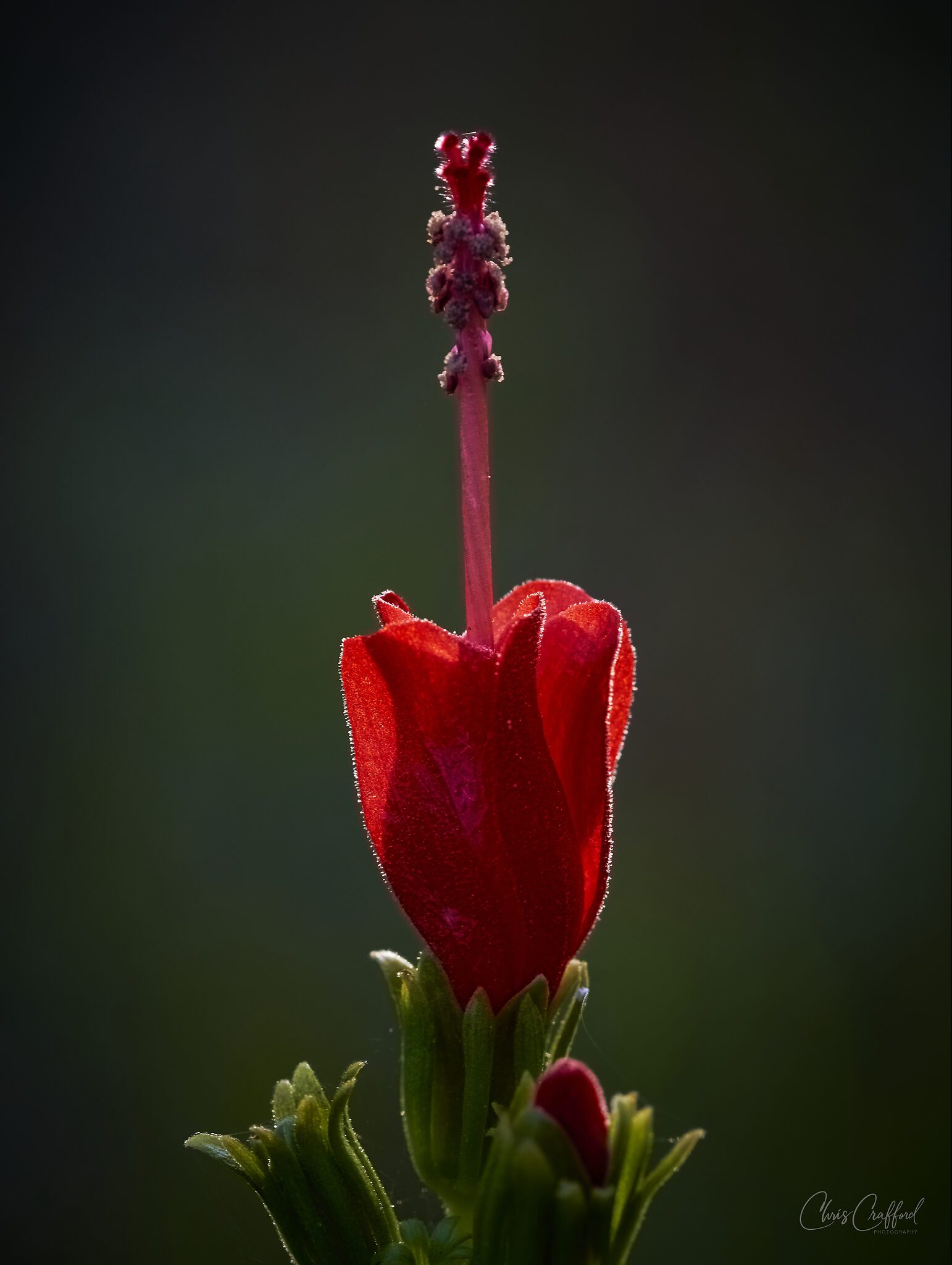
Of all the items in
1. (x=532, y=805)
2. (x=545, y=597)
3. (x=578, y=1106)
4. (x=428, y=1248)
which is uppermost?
(x=545, y=597)

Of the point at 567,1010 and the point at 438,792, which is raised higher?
the point at 438,792

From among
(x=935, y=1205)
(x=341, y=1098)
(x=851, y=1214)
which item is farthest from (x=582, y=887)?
(x=935, y=1205)

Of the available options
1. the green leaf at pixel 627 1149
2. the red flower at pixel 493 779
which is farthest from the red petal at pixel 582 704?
the green leaf at pixel 627 1149

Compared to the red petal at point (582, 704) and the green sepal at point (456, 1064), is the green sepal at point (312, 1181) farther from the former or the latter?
the red petal at point (582, 704)

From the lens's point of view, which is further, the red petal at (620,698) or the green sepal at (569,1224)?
the red petal at (620,698)

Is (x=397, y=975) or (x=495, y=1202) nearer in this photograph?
(x=495, y=1202)

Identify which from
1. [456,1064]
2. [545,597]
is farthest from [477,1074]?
[545,597]

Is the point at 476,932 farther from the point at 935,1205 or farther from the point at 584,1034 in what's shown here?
the point at 935,1205

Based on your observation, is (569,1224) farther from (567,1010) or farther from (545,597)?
(545,597)
